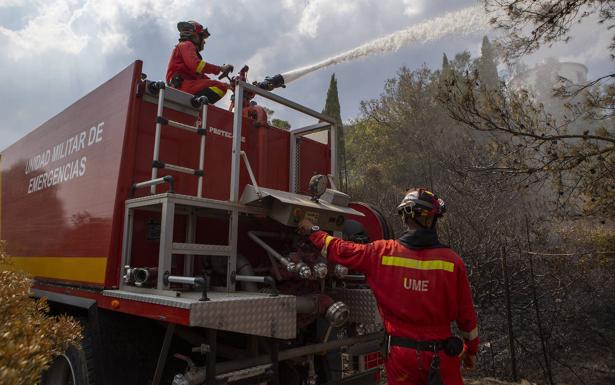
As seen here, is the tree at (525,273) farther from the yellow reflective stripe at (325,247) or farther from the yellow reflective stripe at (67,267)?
the yellow reflective stripe at (67,267)

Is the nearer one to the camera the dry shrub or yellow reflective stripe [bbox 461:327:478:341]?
the dry shrub

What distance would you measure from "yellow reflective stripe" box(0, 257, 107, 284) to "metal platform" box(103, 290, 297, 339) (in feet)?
2.16

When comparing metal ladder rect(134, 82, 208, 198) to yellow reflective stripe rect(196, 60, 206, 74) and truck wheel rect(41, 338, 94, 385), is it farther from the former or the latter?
truck wheel rect(41, 338, 94, 385)

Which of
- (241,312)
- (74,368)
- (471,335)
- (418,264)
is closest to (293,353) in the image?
(241,312)

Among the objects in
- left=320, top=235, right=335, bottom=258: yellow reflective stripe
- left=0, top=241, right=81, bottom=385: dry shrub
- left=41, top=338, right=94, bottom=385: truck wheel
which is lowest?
left=41, top=338, right=94, bottom=385: truck wheel

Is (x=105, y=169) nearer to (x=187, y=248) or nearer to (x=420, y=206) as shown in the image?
(x=187, y=248)

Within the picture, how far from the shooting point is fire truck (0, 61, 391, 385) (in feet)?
9.67

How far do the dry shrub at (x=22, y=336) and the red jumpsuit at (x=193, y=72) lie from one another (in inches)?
91.8

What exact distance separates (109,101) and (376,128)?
30872 mm

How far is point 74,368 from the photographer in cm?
343

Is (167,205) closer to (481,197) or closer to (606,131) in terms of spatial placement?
(606,131)

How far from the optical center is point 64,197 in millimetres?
4402

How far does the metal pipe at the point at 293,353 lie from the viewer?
280 cm

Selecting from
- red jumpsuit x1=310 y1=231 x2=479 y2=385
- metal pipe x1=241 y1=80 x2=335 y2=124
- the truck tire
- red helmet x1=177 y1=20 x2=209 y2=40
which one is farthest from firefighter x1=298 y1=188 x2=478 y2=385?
red helmet x1=177 y1=20 x2=209 y2=40
